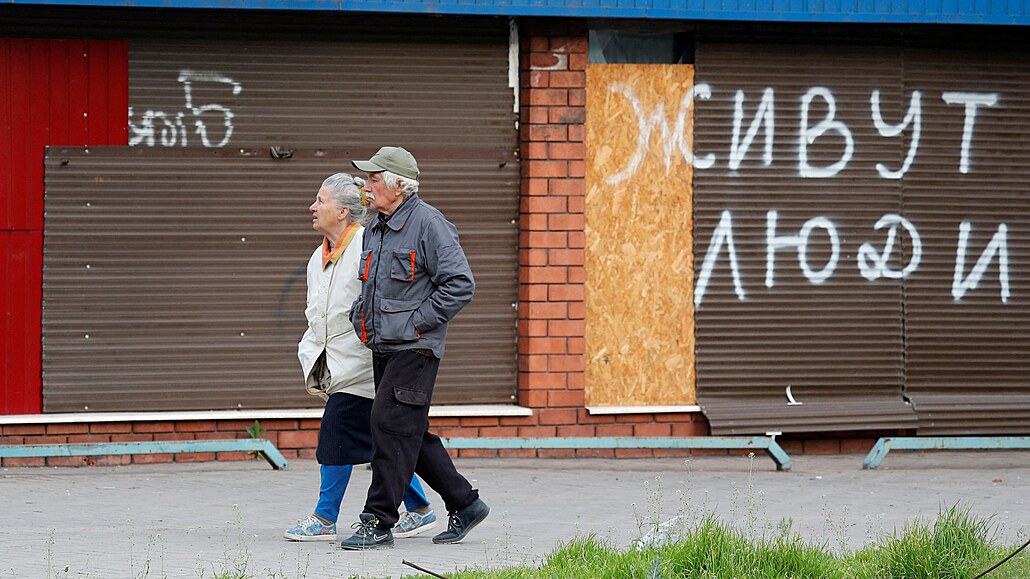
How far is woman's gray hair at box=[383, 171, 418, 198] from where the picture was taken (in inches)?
283

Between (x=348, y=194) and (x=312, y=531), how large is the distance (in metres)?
1.69

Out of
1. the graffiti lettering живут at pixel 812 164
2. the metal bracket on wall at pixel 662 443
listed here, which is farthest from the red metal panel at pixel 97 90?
the graffiti lettering живут at pixel 812 164

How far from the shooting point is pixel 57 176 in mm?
10078

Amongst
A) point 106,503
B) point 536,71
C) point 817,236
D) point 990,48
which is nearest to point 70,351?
point 106,503

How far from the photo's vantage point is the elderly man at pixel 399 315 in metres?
7.02

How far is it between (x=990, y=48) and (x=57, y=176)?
691cm

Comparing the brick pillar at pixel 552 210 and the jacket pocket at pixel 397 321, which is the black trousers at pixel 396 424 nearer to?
the jacket pocket at pixel 397 321

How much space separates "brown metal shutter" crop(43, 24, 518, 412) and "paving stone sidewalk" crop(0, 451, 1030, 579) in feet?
2.22

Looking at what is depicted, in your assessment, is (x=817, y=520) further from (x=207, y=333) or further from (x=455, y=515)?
(x=207, y=333)

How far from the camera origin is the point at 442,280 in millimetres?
→ 7031

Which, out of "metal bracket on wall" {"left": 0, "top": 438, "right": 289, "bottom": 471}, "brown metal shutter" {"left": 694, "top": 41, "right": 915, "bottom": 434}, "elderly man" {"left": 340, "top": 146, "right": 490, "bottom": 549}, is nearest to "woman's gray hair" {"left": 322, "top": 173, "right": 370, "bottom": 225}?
"elderly man" {"left": 340, "top": 146, "right": 490, "bottom": 549}

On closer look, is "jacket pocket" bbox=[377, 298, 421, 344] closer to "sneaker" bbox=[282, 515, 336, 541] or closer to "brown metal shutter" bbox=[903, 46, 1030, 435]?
"sneaker" bbox=[282, 515, 336, 541]

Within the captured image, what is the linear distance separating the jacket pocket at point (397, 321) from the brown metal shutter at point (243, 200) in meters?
3.57

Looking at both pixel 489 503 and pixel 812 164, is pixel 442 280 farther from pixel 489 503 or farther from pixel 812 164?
pixel 812 164
